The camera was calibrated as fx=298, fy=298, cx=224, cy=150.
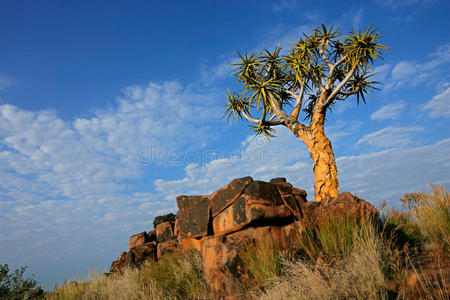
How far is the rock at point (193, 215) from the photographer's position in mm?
10109

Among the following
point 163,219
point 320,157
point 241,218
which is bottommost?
point 241,218

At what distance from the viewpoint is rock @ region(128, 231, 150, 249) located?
14.0 metres

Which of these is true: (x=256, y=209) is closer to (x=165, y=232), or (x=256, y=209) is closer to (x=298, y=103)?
(x=165, y=232)

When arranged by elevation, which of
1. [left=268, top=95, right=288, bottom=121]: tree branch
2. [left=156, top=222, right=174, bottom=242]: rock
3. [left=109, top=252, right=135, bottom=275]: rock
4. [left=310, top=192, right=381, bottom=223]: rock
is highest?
[left=268, top=95, right=288, bottom=121]: tree branch

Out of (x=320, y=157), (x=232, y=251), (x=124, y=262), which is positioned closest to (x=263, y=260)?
(x=232, y=251)

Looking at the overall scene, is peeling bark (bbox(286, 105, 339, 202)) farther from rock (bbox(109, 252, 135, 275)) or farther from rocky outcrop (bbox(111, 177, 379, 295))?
rock (bbox(109, 252, 135, 275))

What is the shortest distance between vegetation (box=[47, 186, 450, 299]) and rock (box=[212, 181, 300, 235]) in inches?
36.2

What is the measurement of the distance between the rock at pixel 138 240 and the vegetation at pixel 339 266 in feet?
9.19

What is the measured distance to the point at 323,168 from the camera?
50.2ft

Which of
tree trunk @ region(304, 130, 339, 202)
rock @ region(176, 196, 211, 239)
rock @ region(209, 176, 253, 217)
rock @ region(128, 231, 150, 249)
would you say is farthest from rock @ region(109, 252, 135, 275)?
tree trunk @ region(304, 130, 339, 202)

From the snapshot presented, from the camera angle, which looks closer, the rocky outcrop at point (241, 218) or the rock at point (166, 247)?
the rocky outcrop at point (241, 218)

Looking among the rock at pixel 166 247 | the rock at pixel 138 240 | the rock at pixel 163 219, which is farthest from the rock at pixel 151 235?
the rock at pixel 166 247

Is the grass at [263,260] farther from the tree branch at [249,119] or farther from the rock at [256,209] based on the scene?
the tree branch at [249,119]

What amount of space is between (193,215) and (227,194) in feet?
5.45
